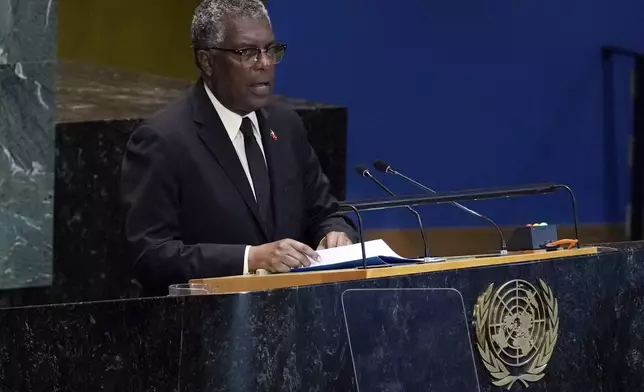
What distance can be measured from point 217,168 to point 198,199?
0.33 feet

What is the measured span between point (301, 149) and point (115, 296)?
6.72 ft

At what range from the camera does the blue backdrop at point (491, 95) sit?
6504mm

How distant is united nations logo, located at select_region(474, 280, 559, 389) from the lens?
2758mm

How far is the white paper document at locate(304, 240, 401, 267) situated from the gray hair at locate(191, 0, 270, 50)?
778 mm

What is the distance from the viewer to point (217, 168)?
3.39 metres

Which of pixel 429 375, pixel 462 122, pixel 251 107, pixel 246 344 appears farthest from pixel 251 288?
pixel 462 122

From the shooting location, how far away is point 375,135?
6.51 metres

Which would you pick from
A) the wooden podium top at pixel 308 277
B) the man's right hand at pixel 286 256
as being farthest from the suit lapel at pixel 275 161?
the wooden podium top at pixel 308 277

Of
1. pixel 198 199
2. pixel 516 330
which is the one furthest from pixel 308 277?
pixel 198 199

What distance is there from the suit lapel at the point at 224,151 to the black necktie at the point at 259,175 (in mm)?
30

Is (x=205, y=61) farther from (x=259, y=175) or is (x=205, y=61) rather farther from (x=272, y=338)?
(x=272, y=338)

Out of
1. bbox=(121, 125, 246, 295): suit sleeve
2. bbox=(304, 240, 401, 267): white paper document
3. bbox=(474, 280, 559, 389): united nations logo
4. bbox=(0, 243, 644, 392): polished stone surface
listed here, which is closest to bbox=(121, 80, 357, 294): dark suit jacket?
bbox=(121, 125, 246, 295): suit sleeve

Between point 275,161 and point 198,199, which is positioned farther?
point 275,161

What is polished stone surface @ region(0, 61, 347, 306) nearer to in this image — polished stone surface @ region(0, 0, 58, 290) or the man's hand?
polished stone surface @ region(0, 0, 58, 290)
